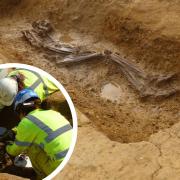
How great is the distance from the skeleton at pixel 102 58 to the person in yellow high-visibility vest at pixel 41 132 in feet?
10.3

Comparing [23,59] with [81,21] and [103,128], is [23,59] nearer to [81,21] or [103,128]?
[81,21]

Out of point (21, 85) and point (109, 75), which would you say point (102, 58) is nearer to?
point (109, 75)

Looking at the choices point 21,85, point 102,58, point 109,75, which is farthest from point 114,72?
point 21,85

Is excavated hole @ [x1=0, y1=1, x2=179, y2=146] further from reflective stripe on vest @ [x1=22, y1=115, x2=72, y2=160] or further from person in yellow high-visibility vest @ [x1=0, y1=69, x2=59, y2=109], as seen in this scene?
reflective stripe on vest @ [x1=22, y1=115, x2=72, y2=160]

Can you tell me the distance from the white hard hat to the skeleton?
10.6ft

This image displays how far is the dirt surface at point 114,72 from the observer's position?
6.87m

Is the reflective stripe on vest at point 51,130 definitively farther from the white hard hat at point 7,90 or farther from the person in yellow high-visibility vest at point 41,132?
the white hard hat at point 7,90

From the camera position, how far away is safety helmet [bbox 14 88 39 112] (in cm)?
567

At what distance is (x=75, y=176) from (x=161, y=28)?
3932 mm

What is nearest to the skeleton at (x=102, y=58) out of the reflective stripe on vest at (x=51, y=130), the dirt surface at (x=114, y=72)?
the dirt surface at (x=114, y=72)

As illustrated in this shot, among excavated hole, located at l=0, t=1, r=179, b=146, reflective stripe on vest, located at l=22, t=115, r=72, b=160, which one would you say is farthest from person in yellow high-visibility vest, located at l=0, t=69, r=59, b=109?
excavated hole, located at l=0, t=1, r=179, b=146

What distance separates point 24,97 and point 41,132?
44 centimetres

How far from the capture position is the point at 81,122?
7.62m

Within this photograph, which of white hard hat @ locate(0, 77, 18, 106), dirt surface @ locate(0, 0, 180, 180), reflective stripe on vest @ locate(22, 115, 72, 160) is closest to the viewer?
reflective stripe on vest @ locate(22, 115, 72, 160)
